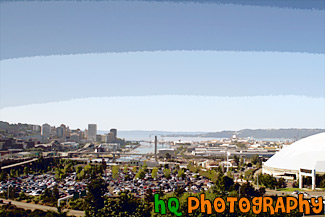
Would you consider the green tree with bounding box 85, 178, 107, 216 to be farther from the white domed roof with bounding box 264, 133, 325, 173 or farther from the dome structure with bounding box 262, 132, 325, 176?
the white domed roof with bounding box 264, 133, 325, 173

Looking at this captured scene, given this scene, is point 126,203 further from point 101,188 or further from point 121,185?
point 121,185

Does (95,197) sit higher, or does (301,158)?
(301,158)

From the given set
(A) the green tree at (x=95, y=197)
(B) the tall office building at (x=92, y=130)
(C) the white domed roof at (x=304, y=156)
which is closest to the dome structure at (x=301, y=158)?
(C) the white domed roof at (x=304, y=156)

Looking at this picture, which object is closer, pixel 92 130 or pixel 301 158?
pixel 301 158

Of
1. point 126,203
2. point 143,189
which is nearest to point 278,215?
point 126,203

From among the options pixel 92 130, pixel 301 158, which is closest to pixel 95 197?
pixel 301 158

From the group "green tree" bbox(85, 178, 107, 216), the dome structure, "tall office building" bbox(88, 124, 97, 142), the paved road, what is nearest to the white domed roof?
the dome structure

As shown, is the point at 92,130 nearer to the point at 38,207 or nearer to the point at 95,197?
the point at 38,207
